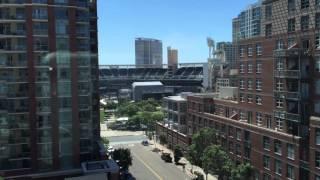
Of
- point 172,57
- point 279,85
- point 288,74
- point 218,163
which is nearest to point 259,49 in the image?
point 279,85

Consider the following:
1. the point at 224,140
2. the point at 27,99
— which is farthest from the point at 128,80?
the point at 27,99

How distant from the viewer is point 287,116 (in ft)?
102

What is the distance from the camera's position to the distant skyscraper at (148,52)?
546 feet

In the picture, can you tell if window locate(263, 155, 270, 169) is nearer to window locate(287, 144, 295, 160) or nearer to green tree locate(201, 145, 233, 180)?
green tree locate(201, 145, 233, 180)

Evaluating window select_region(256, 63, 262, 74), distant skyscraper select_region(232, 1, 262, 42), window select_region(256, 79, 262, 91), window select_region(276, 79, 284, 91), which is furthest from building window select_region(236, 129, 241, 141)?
distant skyscraper select_region(232, 1, 262, 42)

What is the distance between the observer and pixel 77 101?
31344 millimetres

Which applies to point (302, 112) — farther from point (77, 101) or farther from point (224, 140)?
point (77, 101)

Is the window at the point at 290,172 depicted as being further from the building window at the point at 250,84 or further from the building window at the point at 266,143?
the building window at the point at 250,84

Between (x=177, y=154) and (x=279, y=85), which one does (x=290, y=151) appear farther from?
(x=177, y=154)

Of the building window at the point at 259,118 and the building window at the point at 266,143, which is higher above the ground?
the building window at the point at 259,118

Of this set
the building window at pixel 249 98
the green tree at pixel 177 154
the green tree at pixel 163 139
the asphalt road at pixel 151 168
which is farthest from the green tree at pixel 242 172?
the green tree at pixel 163 139

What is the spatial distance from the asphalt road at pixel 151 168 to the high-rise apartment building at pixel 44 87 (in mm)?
12016

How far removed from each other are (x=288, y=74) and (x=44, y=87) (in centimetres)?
1694

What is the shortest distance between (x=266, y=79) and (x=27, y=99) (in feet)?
57.8
